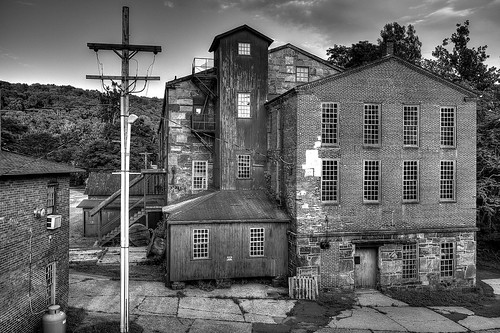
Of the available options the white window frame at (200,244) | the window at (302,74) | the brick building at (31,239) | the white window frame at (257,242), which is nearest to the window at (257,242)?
the white window frame at (257,242)

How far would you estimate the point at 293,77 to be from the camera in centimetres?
2666

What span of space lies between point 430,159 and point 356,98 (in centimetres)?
523

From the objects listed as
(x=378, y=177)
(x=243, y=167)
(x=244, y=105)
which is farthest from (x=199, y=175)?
(x=378, y=177)

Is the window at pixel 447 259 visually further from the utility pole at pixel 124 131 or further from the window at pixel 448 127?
the utility pole at pixel 124 131

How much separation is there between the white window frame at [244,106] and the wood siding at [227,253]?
7278 millimetres

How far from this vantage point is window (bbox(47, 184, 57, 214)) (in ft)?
48.0

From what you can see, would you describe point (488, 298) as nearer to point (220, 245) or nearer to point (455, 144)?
point (455, 144)

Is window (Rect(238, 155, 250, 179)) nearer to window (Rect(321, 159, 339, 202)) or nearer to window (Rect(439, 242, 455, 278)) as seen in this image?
window (Rect(321, 159, 339, 202))

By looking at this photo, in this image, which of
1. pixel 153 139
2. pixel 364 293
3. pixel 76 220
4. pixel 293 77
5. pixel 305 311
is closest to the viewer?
pixel 305 311

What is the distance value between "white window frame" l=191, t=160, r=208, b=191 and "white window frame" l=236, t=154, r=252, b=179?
7.97 ft

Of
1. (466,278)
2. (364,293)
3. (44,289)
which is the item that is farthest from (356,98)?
(44,289)

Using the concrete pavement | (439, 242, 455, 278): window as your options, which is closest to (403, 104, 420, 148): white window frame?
(439, 242, 455, 278): window

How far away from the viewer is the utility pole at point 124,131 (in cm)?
1261

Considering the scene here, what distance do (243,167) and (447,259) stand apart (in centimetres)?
1247
